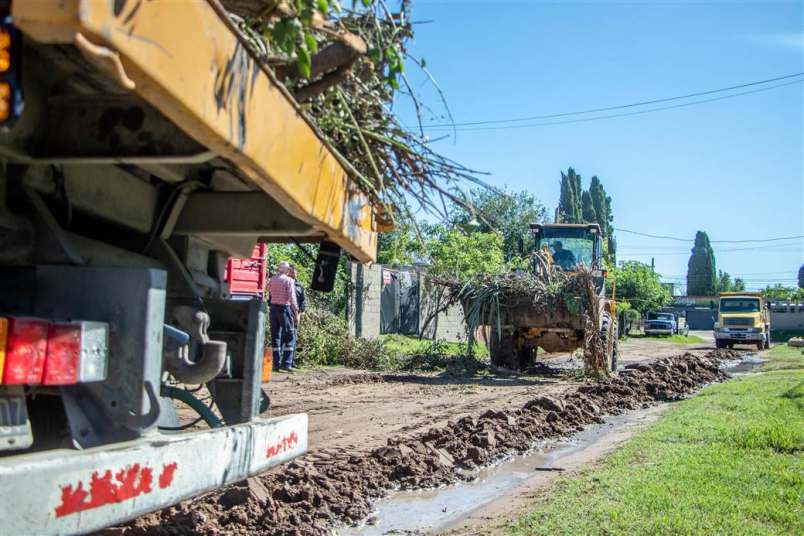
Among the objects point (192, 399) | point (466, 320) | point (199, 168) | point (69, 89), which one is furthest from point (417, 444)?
point (466, 320)

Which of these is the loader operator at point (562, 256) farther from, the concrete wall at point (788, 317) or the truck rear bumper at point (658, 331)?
the concrete wall at point (788, 317)

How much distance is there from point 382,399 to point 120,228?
7414 mm

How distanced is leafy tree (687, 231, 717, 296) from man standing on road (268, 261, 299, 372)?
310ft

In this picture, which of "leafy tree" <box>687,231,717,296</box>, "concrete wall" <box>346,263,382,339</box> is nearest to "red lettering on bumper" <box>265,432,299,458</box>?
"concrete wall" <box>346,263,382,339</box>

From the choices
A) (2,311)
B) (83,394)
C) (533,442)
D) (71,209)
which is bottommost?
(533,442)

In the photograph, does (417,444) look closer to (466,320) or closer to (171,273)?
(171,273)

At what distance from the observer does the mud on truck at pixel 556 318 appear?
14773mm

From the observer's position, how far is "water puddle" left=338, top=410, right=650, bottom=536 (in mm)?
5129

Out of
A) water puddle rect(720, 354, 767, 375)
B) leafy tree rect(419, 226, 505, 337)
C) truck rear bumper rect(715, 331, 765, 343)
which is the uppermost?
leafy tree rect(419, 226, 505, 337)

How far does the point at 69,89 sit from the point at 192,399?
1714mm

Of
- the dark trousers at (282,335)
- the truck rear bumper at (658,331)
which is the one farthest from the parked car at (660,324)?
the dark trousers at (282,335)

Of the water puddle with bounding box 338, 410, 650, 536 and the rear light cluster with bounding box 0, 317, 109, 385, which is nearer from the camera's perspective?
the rear light cluster with bounding box 0, 317, 109, 385

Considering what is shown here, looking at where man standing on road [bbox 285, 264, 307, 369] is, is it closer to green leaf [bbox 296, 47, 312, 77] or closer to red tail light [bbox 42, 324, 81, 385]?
green leaf [bbox 296, 47, 312, 77]

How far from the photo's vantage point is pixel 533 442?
8.26 meters
